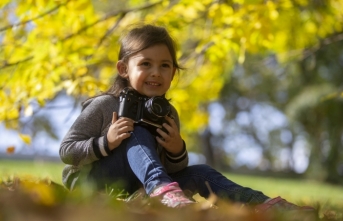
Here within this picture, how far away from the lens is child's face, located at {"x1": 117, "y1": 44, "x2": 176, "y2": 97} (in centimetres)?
274

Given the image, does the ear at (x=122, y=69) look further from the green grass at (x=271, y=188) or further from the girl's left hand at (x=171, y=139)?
the green grass at (x=271, y=188)

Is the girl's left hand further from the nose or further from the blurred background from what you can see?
the blurred background

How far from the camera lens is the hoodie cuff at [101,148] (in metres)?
2.43

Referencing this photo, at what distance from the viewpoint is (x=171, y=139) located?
100 inches

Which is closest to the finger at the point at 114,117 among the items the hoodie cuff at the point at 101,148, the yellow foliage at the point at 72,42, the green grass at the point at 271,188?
the hoodie cuff at the point at 101,148

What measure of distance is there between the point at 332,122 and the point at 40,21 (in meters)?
15.4

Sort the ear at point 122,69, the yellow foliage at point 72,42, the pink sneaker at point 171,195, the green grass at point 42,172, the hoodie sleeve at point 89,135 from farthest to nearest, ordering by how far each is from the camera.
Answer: the yellow foliage at point 72,42 < the ear at point 122,69 < the hoodie sleeve at point 89,135 < the green grass at point 42,172 < the pink sneaker at point 171,195

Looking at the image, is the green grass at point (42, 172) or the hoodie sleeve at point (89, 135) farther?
the hoodie sleeve at point (89, 135)

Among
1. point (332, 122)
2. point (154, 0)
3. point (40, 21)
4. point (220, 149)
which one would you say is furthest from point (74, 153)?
point (220, 149)

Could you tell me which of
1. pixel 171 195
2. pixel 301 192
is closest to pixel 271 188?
pixel 301 192

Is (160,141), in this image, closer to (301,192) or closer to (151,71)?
(151,71)

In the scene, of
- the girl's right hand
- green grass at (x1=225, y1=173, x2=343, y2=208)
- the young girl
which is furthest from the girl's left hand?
green grass at (x1=225, y1=173, x2=343, y2=208)

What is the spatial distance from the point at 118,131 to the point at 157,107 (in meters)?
0.23

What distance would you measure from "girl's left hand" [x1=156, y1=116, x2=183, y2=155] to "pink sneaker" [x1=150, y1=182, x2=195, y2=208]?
1.61 feet
